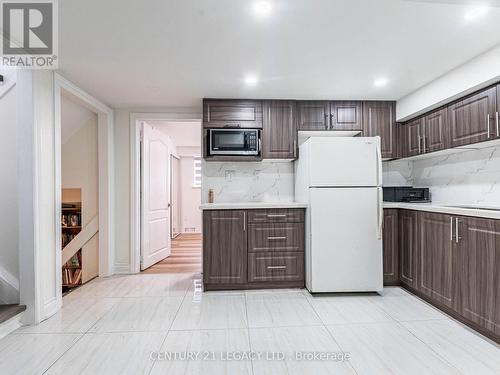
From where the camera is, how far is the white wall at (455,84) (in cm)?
229

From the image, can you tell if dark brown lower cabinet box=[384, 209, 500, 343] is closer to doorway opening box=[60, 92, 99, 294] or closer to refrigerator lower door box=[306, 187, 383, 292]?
refrigerator lower door box=[306, 187, 383, 292]

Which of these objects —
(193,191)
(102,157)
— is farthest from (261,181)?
(193,191)

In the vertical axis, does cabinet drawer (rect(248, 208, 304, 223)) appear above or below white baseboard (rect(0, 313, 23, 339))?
above

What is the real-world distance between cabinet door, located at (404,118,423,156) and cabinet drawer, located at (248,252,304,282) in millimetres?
1825

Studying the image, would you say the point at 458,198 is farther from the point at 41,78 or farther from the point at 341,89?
the point at 41,78

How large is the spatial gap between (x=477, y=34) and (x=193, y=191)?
21.7 ft

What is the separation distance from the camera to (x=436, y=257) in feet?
8.68

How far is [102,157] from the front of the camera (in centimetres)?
378

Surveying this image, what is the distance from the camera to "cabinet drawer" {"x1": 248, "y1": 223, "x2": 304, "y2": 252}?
3.23 meters

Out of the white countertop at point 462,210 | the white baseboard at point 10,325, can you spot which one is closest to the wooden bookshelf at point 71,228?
the white baseboard at point 10,325

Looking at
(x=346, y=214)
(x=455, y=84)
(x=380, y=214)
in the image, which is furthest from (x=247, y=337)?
(x=455, y=84)

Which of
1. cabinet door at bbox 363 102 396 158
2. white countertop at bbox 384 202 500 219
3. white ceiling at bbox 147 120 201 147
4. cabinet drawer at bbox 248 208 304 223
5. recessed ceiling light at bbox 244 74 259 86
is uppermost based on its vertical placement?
white ceiling at bbox 147 120 201 147

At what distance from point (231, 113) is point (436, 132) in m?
2.29

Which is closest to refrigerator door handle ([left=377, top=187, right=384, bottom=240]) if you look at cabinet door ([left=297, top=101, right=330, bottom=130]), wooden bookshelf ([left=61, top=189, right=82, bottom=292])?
cabinet door ([left=297, top=101, right=330, bottom=130])
